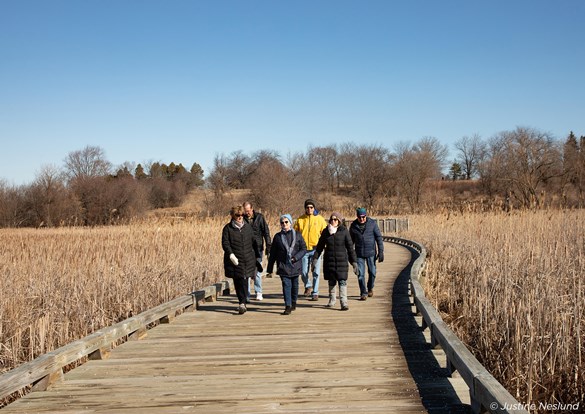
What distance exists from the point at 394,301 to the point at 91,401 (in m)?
6.35

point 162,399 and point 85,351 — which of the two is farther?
point 85,351

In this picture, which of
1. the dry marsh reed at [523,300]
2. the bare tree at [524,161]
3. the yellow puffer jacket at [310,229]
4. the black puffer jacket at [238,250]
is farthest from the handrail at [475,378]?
the bare tree at [524,161]

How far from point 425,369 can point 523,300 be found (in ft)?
7.22

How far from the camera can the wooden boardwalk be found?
4.48m

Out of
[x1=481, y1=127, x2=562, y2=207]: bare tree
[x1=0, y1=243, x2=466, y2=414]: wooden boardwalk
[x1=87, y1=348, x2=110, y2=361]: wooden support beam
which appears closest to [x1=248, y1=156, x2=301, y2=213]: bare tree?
[x1=481, y1=127, x2=562, y2=207]: bare tree

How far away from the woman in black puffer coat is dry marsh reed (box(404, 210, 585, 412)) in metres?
1.84

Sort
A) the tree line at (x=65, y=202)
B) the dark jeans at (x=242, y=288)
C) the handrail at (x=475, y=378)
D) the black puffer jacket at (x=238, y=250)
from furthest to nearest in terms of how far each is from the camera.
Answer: the tree line at (x=65, y=202) < the dark jeans at (x=242, y=288) < the black puffer jacket at (x=238, y=250) < the handrail at (x=475, y=378)

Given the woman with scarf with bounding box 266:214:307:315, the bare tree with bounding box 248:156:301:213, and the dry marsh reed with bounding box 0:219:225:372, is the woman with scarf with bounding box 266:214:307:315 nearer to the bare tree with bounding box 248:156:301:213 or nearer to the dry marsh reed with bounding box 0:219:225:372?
the dry marsh reed with bounding box 0:219:225:372

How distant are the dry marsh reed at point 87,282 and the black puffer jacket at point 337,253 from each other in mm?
3041

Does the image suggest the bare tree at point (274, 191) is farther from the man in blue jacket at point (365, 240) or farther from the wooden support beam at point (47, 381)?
the wooden support beam at point (47, 381)

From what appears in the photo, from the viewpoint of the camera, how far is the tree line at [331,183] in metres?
31.9

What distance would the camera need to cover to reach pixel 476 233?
15703 millimetres

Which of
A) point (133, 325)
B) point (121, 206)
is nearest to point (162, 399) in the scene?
point (133, 325)

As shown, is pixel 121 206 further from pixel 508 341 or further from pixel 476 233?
pixel 508 341
